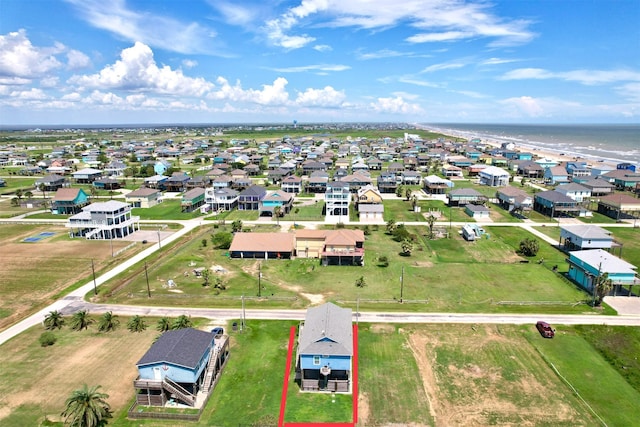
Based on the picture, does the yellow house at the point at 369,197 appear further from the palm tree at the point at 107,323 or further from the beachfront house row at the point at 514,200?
the palm tree at the point at 107,323

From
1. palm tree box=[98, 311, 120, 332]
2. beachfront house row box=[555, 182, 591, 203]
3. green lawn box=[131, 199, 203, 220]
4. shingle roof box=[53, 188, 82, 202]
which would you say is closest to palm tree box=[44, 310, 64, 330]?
palm tree box=[98, 311, 120, 332]

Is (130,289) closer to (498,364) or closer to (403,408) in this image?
(403,408)

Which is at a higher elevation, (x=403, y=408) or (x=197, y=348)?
(x=197, y=348)

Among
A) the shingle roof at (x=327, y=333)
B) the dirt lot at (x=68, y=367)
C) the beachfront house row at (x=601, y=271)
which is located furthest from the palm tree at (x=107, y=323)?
the beachfront house row at (x=601, y=271)

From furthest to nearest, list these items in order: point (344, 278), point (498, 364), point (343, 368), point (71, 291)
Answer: point (344, 278) → point (71, 291) → point (498, 364) → point (343, 368)

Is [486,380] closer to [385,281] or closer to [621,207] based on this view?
[385,281]

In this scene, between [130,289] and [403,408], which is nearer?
[403,408]

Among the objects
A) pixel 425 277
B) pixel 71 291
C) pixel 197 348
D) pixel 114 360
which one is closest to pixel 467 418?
pixel 197 348
